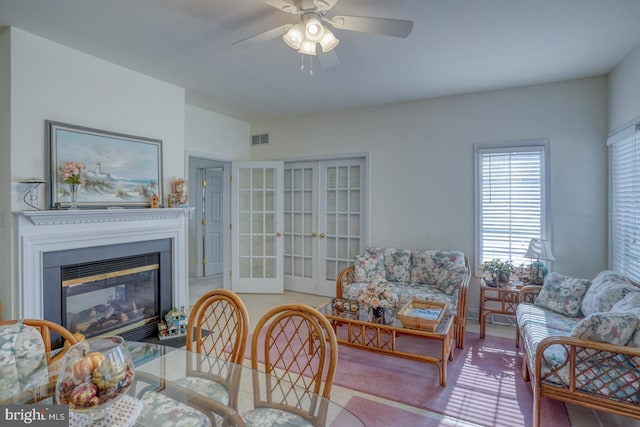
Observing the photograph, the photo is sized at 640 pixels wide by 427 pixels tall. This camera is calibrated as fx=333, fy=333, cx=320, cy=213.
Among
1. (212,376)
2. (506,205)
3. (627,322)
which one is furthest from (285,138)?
(627,322)

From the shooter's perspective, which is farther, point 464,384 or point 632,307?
A: point 464,384

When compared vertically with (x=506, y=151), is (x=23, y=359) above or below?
below

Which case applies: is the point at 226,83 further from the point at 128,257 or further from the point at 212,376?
the point at 212,376

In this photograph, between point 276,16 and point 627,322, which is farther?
point 276,16

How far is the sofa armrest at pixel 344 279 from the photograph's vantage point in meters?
3.93

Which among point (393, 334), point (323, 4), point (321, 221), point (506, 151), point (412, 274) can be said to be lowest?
point (393, 334)

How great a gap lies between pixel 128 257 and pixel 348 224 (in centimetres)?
285

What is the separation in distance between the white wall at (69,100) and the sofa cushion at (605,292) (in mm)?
4092

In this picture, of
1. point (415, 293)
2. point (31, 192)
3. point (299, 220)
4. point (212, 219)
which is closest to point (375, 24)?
point (415, 293)

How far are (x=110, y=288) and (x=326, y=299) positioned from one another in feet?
9.09

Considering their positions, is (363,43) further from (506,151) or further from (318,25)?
(506,151)

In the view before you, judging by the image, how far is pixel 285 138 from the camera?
530 centimetres

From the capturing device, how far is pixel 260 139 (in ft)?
18.1

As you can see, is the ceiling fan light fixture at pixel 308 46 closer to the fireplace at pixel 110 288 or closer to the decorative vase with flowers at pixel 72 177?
the decorative vase with flowers at pixel 72 177
